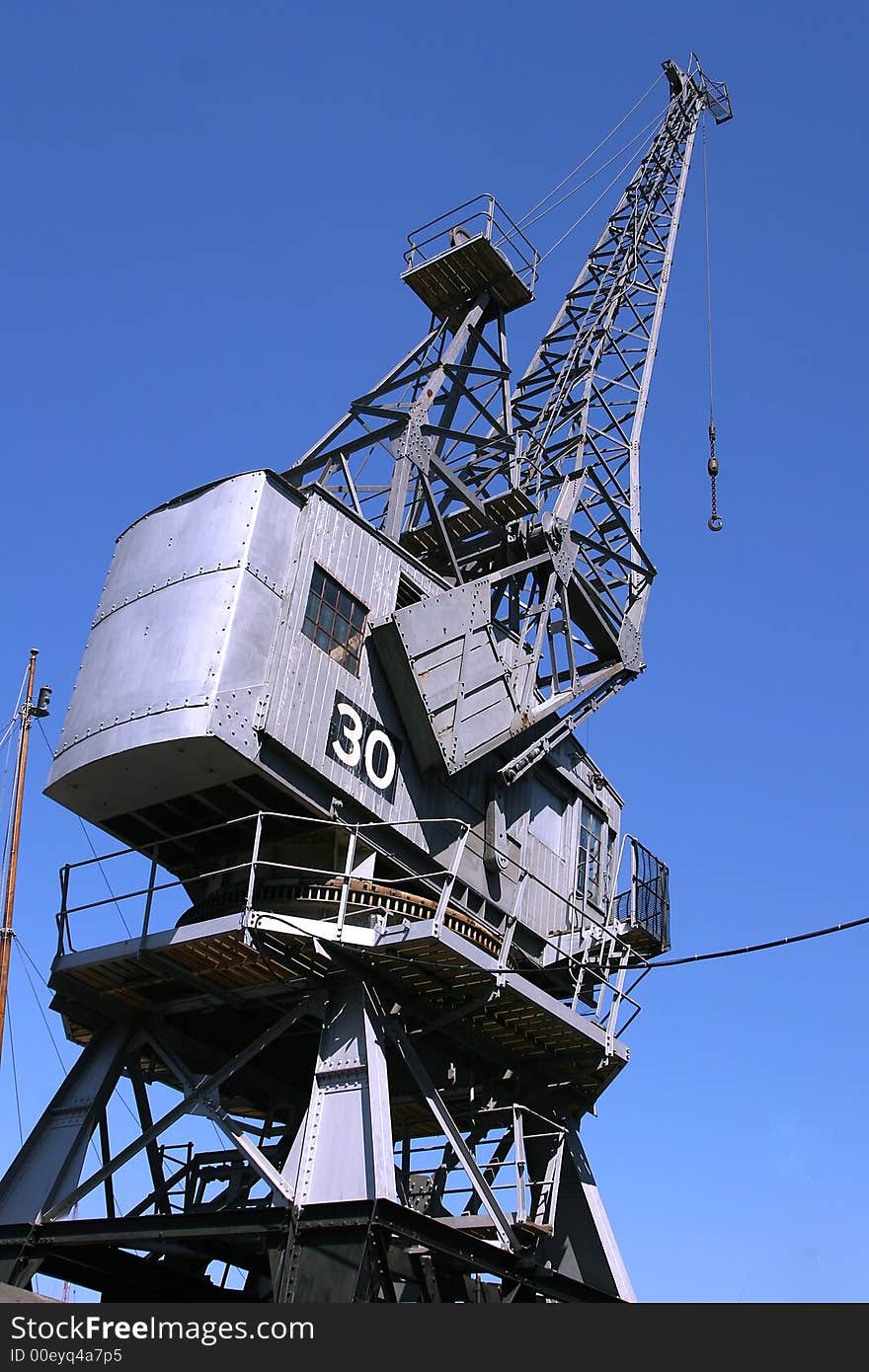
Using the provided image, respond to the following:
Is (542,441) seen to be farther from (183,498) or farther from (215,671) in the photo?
(215,671)

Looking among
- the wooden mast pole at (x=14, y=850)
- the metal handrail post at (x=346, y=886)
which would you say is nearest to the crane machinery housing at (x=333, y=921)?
the metal handrail post at (x=346, y=886)

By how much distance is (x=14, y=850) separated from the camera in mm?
34219

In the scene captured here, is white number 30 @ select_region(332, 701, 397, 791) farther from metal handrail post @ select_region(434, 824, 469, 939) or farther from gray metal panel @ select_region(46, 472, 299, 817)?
gray metal panel @ select_region(46, 472, 299, 817)

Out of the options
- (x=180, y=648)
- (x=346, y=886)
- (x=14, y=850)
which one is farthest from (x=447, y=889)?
(x=14, y=850)

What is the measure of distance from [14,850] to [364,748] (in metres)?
15.4

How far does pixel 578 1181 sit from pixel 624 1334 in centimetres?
850

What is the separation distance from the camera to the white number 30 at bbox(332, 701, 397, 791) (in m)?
21.7

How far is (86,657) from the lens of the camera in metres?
22.9

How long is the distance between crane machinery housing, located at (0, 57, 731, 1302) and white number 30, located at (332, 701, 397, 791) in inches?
1.9

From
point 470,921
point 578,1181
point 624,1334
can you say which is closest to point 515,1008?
point 470,921

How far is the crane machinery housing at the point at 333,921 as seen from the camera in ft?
65.9

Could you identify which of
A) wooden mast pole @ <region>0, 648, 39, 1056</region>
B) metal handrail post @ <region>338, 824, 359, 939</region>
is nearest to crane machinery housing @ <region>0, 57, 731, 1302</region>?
metal handrail post @ <region>338, 824, 359, 939</region>

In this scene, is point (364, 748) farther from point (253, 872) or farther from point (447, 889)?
point (253, 872)

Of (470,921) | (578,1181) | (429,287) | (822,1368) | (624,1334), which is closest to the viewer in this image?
(822,1368)
